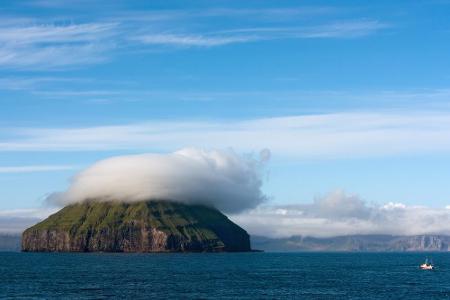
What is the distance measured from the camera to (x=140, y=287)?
19988 cm

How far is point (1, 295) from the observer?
6831 inches

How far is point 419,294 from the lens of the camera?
191625mm

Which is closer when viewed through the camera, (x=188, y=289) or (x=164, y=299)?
(x=164, y=299)

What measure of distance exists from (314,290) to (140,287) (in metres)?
49.0

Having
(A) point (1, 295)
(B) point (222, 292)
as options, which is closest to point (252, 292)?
(B) point (222, 292)

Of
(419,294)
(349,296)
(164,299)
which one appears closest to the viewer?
(164,299)

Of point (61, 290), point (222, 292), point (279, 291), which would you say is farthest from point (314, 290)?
point (61, 290)

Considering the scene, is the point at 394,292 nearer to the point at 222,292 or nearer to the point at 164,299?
the point at 222,292

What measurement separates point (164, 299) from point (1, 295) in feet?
135

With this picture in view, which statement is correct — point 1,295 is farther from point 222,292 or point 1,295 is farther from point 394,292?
point 394,292

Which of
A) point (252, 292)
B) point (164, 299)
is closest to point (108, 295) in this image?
point (164, 299)

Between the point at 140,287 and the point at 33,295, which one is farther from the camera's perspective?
the point at 140,287

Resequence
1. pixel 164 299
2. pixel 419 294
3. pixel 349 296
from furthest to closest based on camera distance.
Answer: pixel 419 294
pixel 349 296
pixel 164 299

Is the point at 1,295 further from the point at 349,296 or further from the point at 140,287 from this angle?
the point at 349,296
